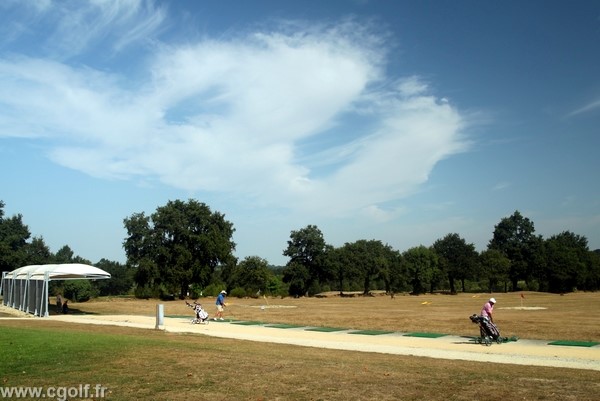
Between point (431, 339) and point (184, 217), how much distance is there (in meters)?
59.7

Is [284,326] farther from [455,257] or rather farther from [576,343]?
[455,257]

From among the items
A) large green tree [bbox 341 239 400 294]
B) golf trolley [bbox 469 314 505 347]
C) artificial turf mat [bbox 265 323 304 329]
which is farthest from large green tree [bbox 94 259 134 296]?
golf trolley [bbox 469 314 505 347]

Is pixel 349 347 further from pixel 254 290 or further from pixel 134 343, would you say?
pixel 254 290

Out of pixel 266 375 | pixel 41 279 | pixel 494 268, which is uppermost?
pixel 494 268

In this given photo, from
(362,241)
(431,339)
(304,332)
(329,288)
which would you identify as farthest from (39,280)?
(329,288)

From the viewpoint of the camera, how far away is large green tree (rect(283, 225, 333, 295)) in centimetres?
9206

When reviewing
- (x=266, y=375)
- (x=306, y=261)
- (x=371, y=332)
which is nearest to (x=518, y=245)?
(x=306, y=261)

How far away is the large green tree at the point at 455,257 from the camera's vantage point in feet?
332

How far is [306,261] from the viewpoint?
95.3m

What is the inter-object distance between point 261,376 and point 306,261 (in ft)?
277

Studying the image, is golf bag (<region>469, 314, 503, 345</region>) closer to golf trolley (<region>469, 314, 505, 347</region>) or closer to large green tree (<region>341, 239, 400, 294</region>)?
golf trolley (<region>469, 314, 505, 347</region>)

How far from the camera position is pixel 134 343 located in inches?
640

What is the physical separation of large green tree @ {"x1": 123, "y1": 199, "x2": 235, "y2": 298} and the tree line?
153 millimetres

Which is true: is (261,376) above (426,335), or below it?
above
